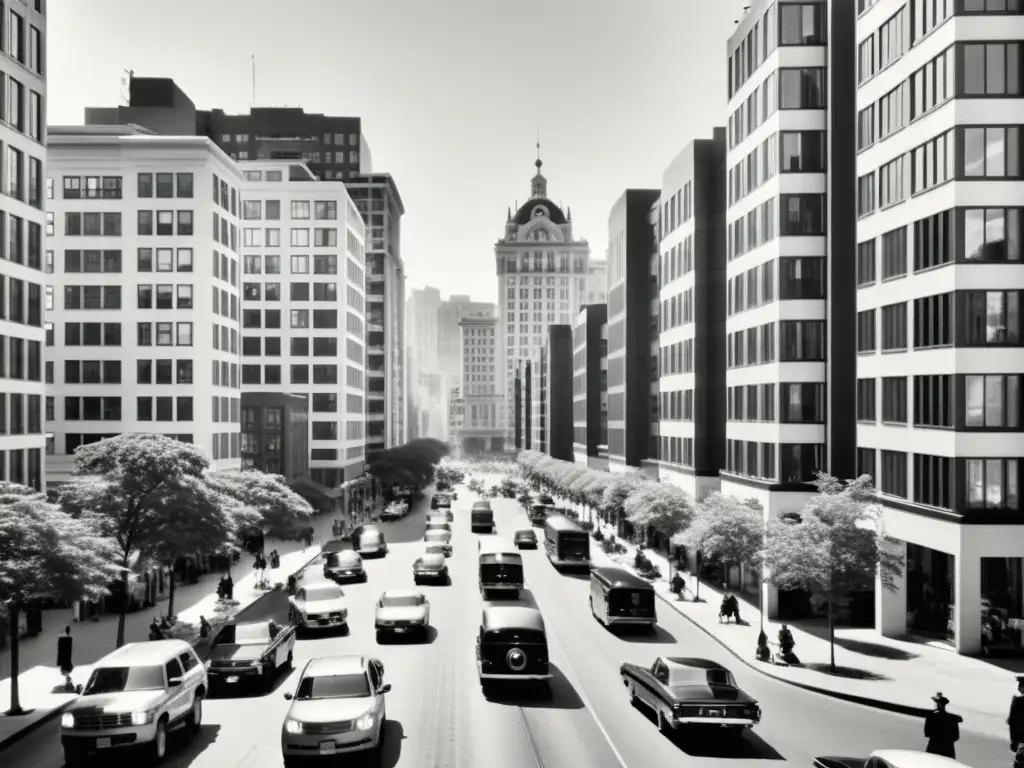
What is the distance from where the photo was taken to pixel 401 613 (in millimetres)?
34969

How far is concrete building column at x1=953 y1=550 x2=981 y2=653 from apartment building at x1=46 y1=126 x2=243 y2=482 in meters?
59.0

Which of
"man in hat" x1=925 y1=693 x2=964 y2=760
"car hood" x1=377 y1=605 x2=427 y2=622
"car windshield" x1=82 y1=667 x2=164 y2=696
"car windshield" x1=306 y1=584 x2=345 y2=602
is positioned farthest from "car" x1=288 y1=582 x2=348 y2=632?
"man in hat" x1=925 y1=693 x2=964 y2=760

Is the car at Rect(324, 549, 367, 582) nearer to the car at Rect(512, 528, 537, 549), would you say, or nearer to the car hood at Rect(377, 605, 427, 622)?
the car hood at Rect(377, 605, 427, 622)

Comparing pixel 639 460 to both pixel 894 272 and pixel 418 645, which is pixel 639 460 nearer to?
pixel 894 272

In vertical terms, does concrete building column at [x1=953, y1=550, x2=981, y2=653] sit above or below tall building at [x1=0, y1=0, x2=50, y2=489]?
below

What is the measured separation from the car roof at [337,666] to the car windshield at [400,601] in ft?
44.8

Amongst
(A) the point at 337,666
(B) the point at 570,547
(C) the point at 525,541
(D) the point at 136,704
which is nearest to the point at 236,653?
(A) the point at 337,666

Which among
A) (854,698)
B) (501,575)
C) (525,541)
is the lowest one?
(525,541)

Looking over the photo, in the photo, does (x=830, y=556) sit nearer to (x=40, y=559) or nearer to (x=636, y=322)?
(x=40, y=559)

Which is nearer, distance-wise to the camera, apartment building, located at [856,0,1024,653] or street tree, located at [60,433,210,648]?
apartment building, located at [856,0,1024,653]

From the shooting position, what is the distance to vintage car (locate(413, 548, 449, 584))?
50125 mm

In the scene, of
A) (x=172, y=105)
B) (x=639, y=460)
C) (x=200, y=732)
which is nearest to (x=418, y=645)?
(x=200, y=732)

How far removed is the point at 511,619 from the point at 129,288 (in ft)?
198

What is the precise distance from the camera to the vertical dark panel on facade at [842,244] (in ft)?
151
